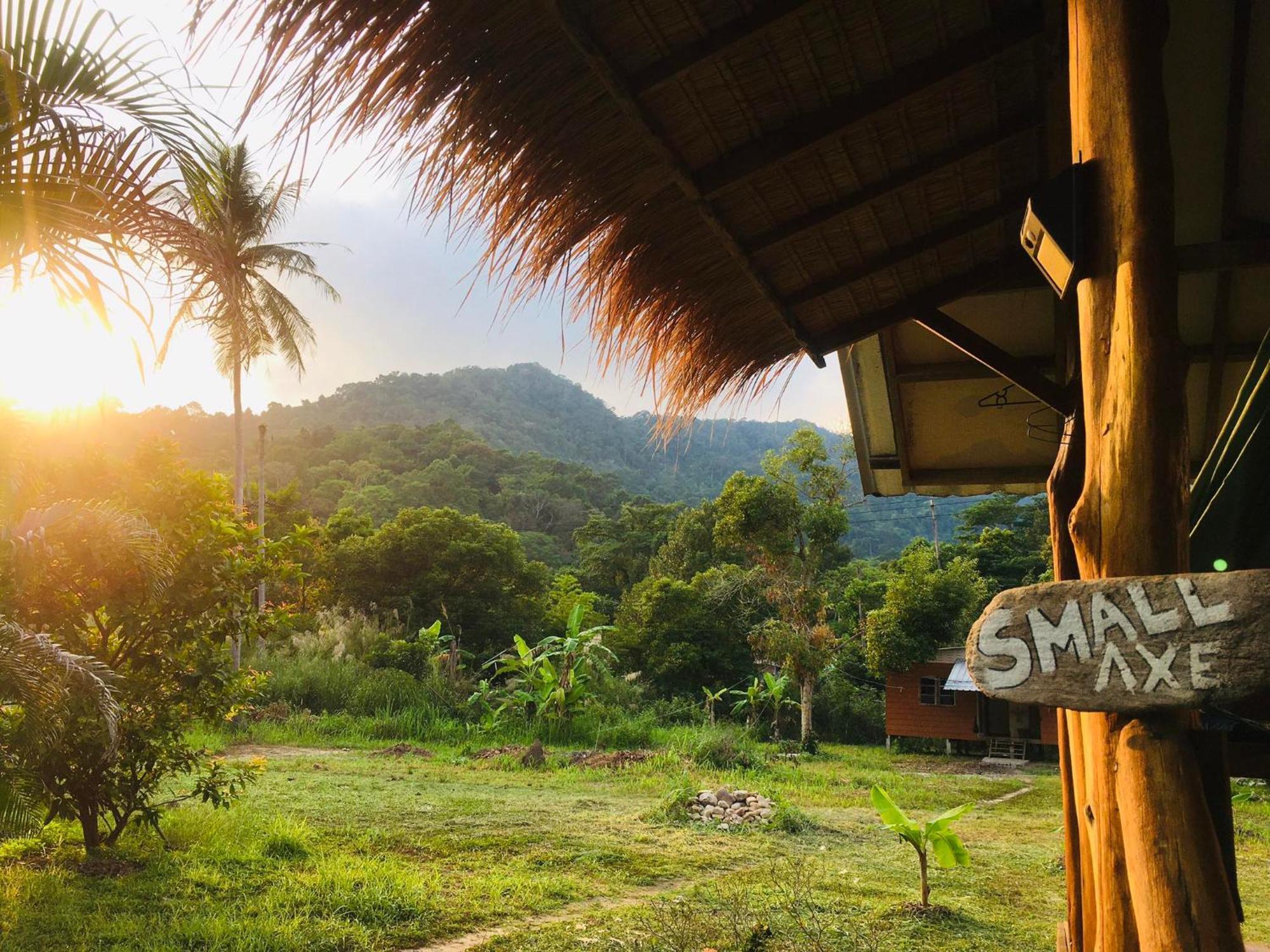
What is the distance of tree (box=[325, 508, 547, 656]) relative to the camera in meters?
18.8

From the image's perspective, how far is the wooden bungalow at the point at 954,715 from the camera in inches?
609

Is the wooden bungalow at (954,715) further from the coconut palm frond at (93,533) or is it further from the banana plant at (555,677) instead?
the coconut palm frond at (93,533)

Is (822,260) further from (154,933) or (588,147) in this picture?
(154,933)

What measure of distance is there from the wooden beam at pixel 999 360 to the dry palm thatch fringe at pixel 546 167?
1.63 ft

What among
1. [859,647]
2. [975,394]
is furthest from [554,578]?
[975,394]

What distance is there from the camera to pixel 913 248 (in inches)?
103

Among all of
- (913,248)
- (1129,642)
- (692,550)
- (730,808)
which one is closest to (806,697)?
(730,808)

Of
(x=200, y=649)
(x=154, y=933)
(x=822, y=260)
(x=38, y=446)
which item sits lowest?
(x=154, y=933)

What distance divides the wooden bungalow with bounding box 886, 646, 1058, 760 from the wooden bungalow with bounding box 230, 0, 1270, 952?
538 inches

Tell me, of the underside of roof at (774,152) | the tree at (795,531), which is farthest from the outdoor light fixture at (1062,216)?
the tree at (795,531)

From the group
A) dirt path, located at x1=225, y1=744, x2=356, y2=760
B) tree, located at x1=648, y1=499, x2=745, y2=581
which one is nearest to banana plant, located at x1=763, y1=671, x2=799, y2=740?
tree, located at x1=648, y1=499, x2=745, y2=581

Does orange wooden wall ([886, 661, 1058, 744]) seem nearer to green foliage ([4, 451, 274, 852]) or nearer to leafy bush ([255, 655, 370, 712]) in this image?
leafy bush ([255, 655, 370, 712])

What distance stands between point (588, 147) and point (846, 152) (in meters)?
0.68

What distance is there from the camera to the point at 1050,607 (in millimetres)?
1201
